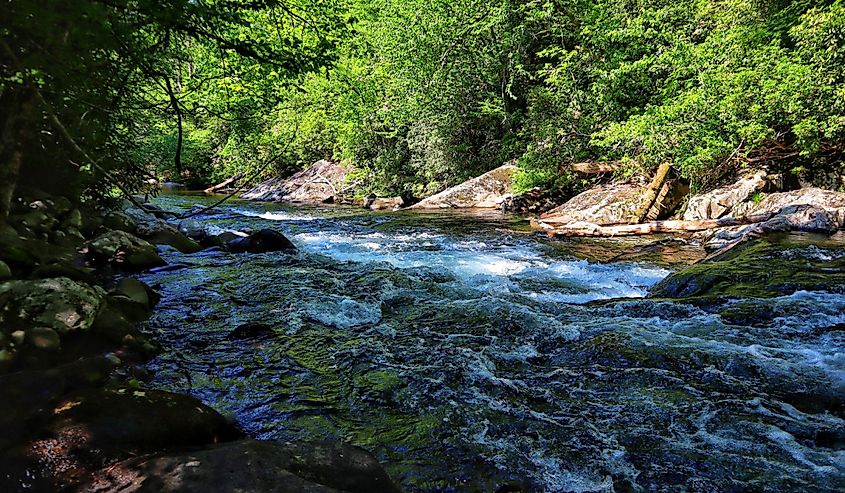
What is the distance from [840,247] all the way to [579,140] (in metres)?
11.6

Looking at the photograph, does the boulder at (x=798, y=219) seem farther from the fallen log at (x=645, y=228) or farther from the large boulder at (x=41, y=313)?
the large boulder at (x=41, y=313)

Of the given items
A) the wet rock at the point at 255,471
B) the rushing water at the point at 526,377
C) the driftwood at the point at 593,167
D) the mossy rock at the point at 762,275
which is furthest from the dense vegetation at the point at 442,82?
the mossy rock at the point at 762,275

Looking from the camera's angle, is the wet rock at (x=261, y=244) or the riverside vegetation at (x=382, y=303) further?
the wet rock at (x=261, y=244)

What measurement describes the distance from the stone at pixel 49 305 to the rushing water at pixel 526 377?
838mm

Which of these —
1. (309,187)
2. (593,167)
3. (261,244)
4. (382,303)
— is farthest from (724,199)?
(309,187)

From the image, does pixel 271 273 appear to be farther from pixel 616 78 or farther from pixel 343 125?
pixel 343 125

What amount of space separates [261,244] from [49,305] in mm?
6768

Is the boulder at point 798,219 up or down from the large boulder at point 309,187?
down

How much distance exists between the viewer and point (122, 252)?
8719mm

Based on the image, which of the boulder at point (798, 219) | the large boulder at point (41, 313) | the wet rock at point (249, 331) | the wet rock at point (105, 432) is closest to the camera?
the wet rock at point (105, 432)

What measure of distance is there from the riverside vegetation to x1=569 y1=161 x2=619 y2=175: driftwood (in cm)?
273

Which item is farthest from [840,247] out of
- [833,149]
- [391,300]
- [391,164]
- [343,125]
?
[343,125]

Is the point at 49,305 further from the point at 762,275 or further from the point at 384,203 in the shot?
the point at 384,203

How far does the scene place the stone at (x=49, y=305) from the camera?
4.22 m
